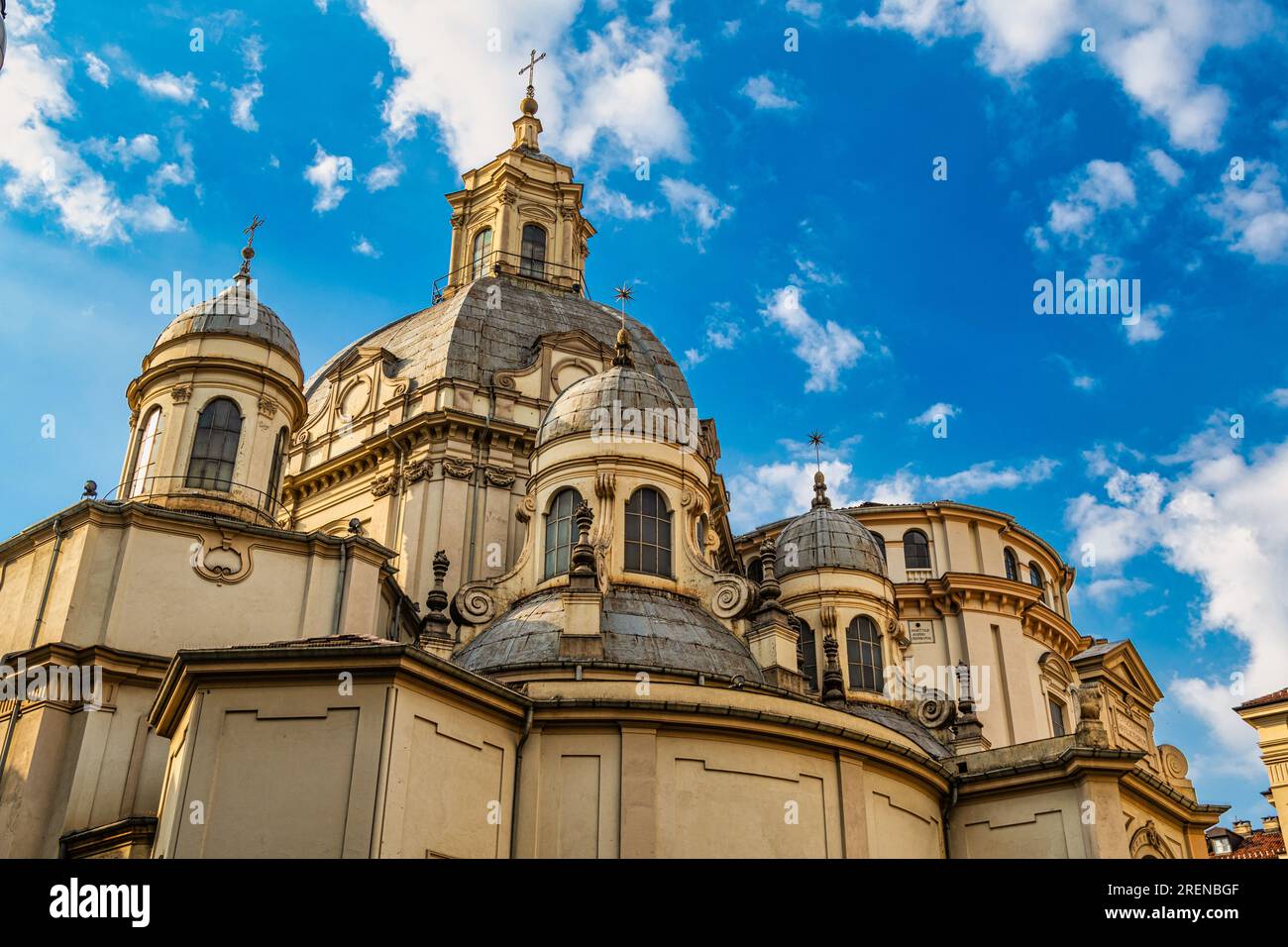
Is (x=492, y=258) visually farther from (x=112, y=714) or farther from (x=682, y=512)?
(x=112, y=714)

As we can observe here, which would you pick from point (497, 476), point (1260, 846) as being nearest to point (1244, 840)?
point (1260, 846)

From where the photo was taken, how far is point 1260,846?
4897cm

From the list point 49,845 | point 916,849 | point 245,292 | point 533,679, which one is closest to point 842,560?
point 916,849

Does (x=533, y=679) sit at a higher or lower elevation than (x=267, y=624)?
lower

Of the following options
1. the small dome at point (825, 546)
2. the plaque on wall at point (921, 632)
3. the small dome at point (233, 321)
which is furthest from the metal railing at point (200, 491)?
the plaque on wall at point (921, 632)

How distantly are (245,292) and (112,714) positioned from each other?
42.0 ft

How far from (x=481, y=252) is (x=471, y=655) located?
27.2 metres

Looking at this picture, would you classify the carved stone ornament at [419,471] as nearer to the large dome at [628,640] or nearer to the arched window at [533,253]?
the large dome at [628,640]

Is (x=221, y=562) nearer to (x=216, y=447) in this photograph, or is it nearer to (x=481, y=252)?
(x=216, y=447)

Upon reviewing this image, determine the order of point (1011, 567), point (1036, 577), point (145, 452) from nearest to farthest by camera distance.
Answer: point (145, 452) < point (1011, 567) < point (1036, 577)

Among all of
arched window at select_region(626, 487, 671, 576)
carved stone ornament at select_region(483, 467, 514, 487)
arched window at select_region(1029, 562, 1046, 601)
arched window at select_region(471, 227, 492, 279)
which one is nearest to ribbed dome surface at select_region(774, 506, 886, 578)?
arched window at select_region(626, 487, 671, 576)

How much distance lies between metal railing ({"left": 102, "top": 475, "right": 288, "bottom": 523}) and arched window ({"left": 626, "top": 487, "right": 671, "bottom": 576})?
898cm

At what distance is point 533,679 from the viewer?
82.2 feet

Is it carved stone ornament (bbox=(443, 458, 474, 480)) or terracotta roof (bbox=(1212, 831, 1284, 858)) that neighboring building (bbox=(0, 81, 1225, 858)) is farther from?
terracotta roof (bbox=(1212, 831, 1284, 858))
